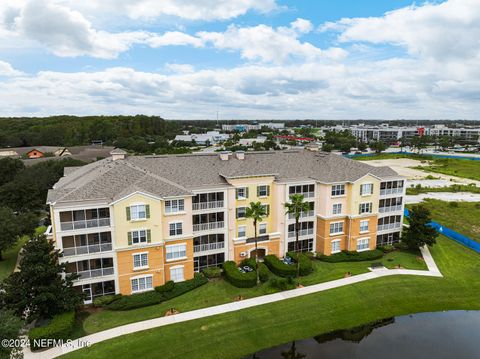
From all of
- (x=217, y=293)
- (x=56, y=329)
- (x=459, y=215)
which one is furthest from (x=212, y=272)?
(x=459, y=215)

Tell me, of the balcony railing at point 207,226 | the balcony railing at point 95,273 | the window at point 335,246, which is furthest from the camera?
the window at point 335,246

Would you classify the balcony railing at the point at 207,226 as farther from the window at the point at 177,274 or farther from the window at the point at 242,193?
the window at the point at 177,274

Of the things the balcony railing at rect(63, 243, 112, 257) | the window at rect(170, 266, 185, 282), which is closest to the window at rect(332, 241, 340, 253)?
the window at rect(170, 266, 185, 282)

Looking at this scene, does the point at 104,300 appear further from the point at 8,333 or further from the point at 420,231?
the point at 420,231

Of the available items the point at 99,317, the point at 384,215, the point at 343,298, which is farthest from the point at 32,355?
the point at 384,215

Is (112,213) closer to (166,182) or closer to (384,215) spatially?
(166,182)

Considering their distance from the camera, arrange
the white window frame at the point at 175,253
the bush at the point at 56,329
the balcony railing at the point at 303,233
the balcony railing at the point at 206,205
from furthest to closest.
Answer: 1. the balcony railing at the point at 303,233
2. the balcony railing at the point at 206,205
3. the white window frame at the point at 175,253
4. the bush at the point at 56,329

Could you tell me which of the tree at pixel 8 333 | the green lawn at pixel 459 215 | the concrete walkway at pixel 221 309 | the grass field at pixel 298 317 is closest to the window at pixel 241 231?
the concrete walkway at pixel 221 309
